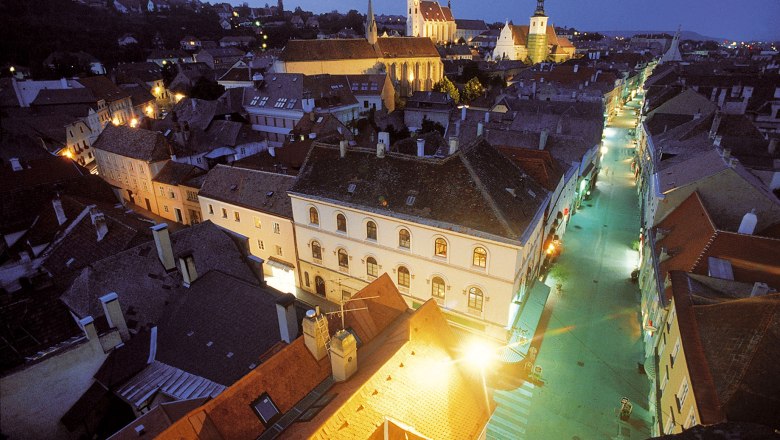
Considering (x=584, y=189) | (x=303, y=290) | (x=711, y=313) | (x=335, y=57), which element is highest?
(x=335, y=57)

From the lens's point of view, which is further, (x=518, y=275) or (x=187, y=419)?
(x=518, y=275)

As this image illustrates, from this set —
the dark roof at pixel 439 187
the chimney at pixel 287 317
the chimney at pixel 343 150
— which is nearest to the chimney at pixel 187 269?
the chimney at pixel 287 317

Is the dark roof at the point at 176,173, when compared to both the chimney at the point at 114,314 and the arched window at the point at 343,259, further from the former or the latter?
the chimney at the point at 114,314

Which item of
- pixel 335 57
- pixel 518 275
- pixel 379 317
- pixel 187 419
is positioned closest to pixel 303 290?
pixel 379 317

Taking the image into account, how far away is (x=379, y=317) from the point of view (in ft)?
64.6

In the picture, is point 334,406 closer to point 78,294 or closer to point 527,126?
point 78,294

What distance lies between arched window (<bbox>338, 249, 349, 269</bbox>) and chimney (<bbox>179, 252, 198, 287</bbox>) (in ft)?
33.4

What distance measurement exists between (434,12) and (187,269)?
525ft

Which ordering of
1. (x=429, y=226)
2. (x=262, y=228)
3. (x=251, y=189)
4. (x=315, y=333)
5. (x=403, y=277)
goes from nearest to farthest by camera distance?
(x=315, y=333) → (x=429, y=226) → (x=403, y=277) → (x=262, y=228) → (x=251, y=189)

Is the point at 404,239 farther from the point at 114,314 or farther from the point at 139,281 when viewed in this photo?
the point at 114,314

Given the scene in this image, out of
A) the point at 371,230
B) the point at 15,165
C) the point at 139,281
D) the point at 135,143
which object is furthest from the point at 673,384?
the point at 135,143

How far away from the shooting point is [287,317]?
60.1 feet

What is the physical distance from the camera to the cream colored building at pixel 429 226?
2419cm

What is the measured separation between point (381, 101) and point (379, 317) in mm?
64350
